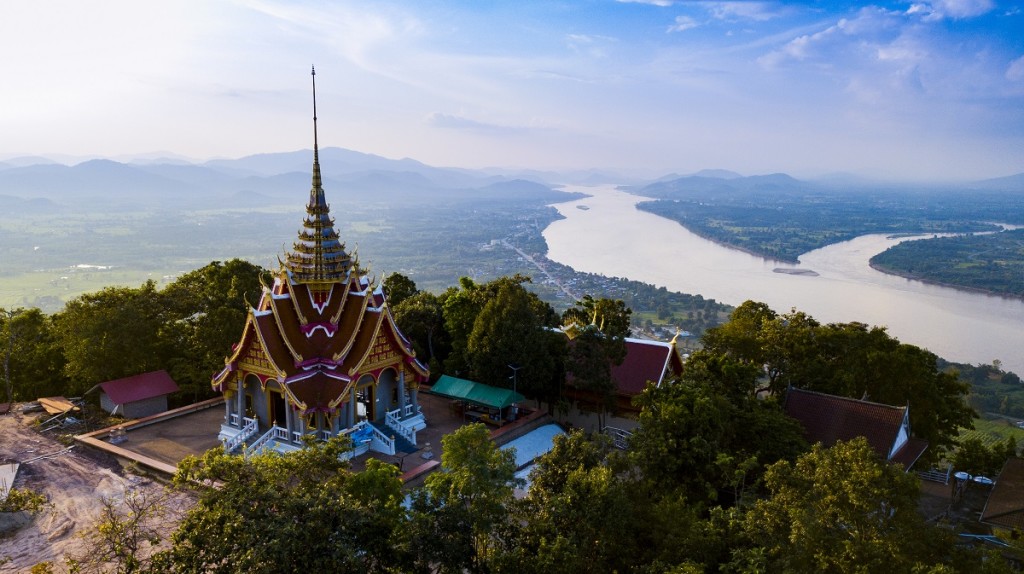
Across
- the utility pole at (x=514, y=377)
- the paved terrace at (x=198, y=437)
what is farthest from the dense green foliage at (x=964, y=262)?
the paved terrace at (x=198, y=437)

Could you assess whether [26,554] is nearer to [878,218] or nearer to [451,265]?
[451,265]

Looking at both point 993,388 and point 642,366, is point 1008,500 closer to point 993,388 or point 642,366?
point 642,366

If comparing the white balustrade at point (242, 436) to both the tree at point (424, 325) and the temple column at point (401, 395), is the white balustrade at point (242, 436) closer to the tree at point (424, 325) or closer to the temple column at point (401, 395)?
the temple column at point (401, 395)

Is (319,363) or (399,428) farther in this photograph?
(399,428)

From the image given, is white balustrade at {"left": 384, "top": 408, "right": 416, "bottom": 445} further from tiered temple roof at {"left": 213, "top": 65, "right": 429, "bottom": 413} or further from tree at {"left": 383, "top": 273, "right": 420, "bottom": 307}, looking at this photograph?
tree at {"left": 383, "top": 273, "right": 420, "bottom": 307}

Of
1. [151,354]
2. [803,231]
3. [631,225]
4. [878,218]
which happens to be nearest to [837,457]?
[151,354]

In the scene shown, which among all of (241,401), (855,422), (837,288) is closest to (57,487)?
(241,401)
